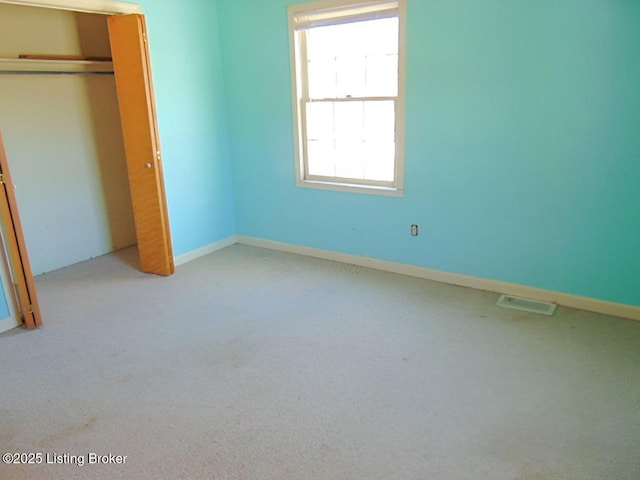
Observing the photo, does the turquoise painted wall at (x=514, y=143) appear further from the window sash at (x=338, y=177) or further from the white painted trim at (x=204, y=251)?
the white painted trim at (x=204, y=251)

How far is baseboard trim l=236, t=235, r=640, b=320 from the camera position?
3.35m

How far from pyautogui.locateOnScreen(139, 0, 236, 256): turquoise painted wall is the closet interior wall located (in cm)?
95

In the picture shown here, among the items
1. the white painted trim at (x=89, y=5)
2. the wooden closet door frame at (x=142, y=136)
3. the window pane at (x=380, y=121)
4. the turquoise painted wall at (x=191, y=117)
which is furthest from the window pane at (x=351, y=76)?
the white painted trim at (x=89, y=5)

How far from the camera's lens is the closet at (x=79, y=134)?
3977 mm

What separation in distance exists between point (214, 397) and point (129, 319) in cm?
125

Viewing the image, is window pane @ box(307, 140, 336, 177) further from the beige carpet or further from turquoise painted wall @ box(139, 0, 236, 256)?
the beige carpet

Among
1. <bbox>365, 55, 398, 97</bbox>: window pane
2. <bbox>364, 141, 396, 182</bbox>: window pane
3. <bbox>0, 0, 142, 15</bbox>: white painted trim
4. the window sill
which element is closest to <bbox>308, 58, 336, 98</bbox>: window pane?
<bbox>365, 55, 398, 97</bbox>: window pane

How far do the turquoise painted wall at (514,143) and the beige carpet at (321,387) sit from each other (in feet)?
1.26

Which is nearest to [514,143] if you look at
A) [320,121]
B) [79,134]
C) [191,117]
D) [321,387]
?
[320,121]

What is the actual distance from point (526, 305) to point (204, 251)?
296cm

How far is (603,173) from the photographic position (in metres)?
3.18

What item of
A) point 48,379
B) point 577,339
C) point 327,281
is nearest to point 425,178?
point 327,281

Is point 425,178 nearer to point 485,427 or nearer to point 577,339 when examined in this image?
point 577,339

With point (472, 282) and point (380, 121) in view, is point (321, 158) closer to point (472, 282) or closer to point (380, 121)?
point (380, 121)
